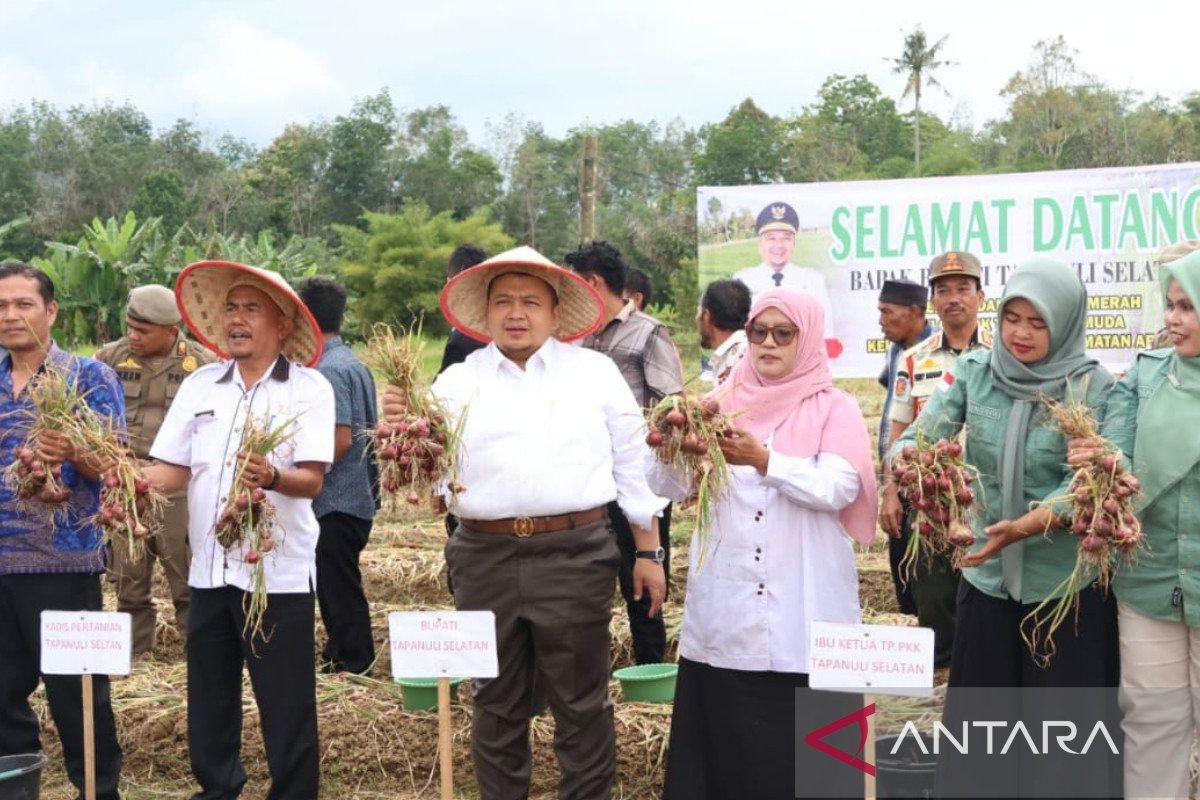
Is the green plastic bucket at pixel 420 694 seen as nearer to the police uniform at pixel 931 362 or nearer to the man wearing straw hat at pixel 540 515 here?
the man wearing straw hat at pixel 540 515

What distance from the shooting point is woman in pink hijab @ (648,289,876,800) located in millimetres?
3744

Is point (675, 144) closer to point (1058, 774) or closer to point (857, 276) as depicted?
point (857, 276)

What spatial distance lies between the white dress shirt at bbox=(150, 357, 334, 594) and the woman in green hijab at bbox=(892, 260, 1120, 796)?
183cm

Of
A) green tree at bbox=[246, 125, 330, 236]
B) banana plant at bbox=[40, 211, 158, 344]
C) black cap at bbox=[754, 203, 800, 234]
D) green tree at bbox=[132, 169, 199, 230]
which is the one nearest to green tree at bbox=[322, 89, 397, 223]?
green tree at bbox=[246, 125, 330, 236]

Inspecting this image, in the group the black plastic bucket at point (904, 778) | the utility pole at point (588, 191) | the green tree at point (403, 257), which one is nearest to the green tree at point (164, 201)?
the green tree at point (403, 257)

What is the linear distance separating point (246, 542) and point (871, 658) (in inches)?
78.2

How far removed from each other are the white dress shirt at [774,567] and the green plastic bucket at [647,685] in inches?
64.8

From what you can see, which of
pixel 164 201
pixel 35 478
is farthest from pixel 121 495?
pixel 164 201

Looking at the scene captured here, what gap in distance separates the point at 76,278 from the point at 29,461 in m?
14.2

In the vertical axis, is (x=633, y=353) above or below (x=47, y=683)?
above

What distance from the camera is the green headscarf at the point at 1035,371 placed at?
3.63m

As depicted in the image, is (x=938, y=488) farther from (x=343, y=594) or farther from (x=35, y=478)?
(x=343, y=594)

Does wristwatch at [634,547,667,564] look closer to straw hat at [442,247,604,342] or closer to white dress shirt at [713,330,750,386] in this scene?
straw hat at [442,247,604,342]

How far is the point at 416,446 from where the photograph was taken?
12.6ft
